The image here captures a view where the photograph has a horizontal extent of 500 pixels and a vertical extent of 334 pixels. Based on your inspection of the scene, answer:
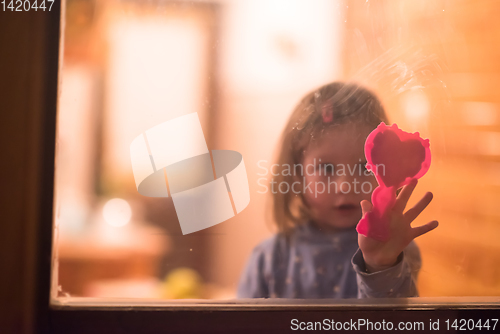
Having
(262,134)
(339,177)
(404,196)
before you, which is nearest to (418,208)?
(404,196)

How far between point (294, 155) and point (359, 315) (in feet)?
0.88

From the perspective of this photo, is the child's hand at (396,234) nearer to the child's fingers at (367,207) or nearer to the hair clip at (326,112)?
the child's fingers at (367,207)

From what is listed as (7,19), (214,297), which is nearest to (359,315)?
(214,297)

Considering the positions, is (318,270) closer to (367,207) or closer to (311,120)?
(367,207)

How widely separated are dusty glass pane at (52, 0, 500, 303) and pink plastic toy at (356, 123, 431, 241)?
0.01 metres

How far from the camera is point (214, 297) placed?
492mm

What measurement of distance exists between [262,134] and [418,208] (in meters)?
0.27

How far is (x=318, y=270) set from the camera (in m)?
0.50

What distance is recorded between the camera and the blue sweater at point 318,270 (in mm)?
494

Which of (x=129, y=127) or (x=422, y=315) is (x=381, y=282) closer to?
(x=422, y=315)

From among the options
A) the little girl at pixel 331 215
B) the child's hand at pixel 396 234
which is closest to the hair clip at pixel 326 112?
the little girl at pixel 331 215

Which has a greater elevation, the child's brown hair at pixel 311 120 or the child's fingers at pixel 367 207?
the child's brown hair at pixel 311 120

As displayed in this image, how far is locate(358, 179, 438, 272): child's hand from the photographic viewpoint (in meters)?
0.49

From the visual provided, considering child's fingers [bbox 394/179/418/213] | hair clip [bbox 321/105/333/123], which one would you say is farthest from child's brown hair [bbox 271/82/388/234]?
child's fingers [bbox 394/179/418/213]
